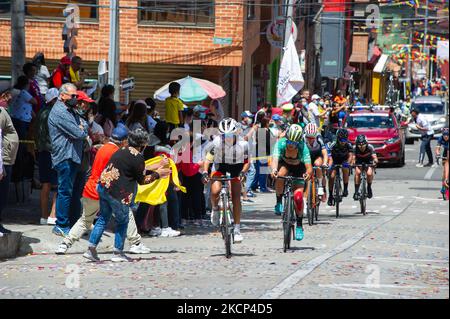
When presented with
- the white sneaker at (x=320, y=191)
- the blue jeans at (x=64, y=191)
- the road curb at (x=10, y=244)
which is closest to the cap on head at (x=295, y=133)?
the blue jeans at (x=64, y=191)

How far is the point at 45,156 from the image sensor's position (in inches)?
624

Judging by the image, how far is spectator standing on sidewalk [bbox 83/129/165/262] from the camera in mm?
13180

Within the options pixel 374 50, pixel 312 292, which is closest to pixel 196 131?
pixel 312 292

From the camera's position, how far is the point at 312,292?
11.0m

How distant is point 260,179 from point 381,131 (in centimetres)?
1019

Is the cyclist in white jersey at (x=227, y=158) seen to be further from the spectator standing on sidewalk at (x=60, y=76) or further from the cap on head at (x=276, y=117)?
the cap on head at (x=276, y=117)

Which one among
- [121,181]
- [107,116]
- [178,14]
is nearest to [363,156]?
[107,116]

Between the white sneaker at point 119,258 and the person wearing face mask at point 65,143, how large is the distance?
58.8 inches

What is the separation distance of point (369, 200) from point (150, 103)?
24.5 ft

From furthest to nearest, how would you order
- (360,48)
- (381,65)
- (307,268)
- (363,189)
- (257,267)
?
(381,65) → (360,48) → (363,189) → (257,267) → (307,268)

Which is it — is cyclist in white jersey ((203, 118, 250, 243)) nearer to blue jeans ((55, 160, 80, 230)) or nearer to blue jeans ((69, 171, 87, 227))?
Result: blue jeans ((55, 160, 80, 230))

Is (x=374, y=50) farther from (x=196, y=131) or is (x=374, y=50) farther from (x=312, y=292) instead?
(x=312, y=292)

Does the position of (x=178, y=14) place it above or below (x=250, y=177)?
above

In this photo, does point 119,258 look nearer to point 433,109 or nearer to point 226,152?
point 226,152
